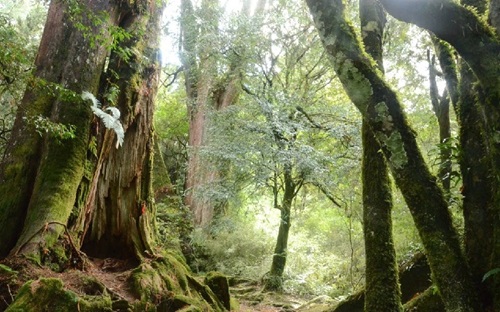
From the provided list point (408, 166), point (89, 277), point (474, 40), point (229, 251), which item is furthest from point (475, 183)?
point (229, 251)

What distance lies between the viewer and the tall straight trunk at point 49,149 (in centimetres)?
462

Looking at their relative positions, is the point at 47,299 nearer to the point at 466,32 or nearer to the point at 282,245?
the point at 466,32

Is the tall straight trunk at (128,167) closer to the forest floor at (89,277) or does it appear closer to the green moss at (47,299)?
the forest floor at (89,277)

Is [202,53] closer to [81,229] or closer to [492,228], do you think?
[81,229]

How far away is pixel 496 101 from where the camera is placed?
266 cm

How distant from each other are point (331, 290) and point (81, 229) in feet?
24.9

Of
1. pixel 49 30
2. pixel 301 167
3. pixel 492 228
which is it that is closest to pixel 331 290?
pixel 301 167

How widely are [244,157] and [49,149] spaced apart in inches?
191

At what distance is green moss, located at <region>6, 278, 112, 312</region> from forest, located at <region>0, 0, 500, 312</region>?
0.5 inches

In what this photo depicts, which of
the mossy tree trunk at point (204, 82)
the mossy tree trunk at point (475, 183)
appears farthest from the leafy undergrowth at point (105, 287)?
the mossy tree trunk at point (204, 82)

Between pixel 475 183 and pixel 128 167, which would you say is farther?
pixel 128 167

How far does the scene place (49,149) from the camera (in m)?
5.09

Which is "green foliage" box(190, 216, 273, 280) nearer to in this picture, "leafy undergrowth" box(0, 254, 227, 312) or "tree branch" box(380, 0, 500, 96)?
"leafy undergrowth" box(0, 254, 227, 312)

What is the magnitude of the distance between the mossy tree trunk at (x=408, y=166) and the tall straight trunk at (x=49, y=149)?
8.47ft
